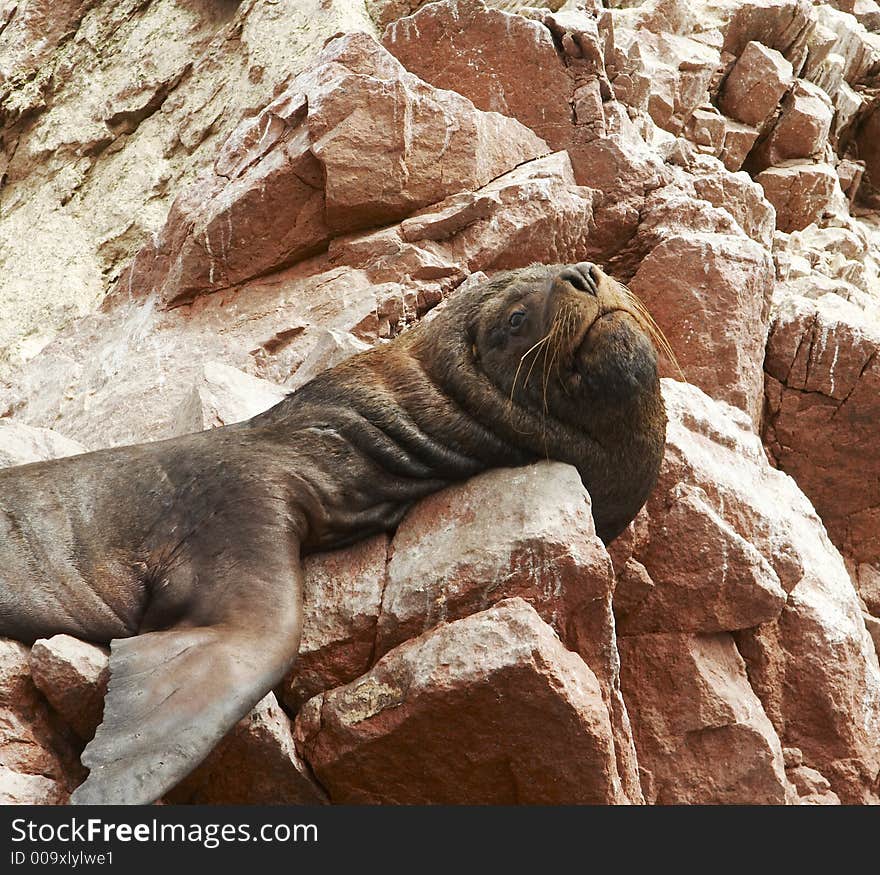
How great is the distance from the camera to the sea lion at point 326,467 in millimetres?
4328

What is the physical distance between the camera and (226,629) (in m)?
3.97

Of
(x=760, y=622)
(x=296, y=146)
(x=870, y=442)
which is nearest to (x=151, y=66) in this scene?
(x=296, y=146)

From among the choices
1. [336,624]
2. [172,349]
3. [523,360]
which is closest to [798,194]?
[172,349]

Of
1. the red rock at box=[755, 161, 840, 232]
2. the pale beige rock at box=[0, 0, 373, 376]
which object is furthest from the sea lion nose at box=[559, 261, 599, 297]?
the red rock at box=[755, 161, 840, 232]

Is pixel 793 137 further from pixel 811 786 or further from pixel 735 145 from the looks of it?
pixel 811 786

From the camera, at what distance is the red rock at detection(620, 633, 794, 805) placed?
5.08 meters

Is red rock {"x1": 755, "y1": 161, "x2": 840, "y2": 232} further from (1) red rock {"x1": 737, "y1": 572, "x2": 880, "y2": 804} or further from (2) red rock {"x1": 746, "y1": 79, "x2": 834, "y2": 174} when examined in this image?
(1) red rock {"x1": 737, "y1": 572, "x2": 880, "y2": 804}

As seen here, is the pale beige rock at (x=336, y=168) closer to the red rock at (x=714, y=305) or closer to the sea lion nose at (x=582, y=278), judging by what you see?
the red rock at (x=714, y=305)

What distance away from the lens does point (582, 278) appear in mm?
4883

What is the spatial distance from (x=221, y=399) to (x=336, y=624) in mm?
1812

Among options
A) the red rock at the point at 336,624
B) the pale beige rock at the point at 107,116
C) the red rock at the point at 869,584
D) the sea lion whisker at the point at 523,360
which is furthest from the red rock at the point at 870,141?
the red rock at the point at 336,624

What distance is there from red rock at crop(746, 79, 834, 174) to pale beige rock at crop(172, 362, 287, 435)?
306 inches

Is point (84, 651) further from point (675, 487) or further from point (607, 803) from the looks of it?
point (675, 487)

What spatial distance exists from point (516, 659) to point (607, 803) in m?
0.60
